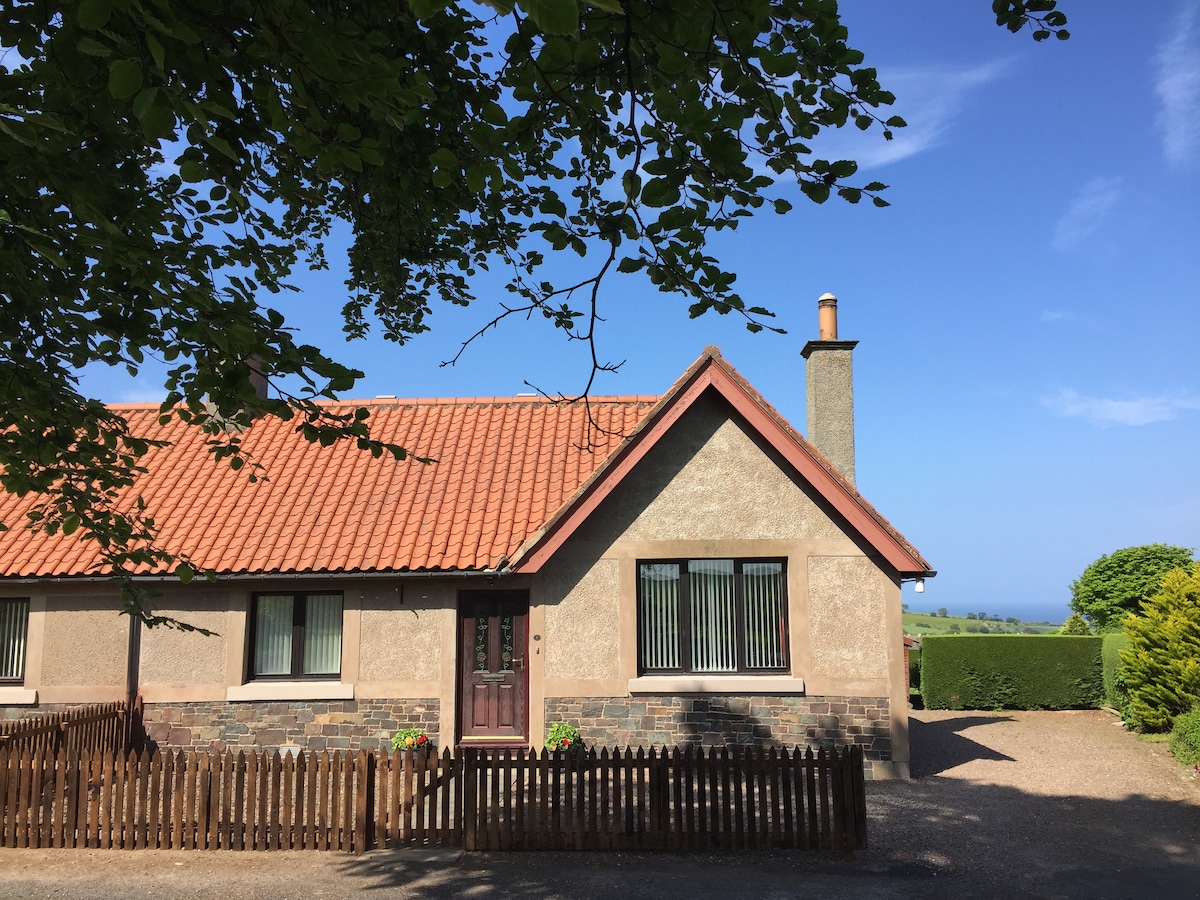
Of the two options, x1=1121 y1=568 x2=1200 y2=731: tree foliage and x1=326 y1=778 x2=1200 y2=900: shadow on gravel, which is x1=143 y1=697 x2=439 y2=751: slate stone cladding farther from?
x1=1121 y1=568 x2=1200 y2=731: tree foliage

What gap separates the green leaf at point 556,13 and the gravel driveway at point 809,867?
6.96m

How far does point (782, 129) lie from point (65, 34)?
335cm

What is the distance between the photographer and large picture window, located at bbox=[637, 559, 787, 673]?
1176cm

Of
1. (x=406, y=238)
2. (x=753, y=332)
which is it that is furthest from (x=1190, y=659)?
(x=406, y=238)

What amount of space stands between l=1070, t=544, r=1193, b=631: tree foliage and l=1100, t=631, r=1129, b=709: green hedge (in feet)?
16.4

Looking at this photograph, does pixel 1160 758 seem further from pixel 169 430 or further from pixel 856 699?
pixel 169 430

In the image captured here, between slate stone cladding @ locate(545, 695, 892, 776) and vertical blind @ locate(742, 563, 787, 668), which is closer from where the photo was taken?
slate stone cladding @ locate(545, 695, 892, 776)

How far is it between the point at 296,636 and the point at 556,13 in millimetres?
11874

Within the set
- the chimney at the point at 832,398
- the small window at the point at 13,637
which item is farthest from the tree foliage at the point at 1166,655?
the small window at the point at 13,637

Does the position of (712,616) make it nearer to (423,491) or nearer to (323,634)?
(423,491)

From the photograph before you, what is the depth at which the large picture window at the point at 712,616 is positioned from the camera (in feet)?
38.6

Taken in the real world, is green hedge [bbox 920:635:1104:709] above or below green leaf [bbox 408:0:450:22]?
below

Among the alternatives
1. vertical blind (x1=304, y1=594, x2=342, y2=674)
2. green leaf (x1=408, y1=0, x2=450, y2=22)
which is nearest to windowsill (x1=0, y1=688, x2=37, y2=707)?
vertical blind (x1=304, y1=594, x2=342, y2=674)

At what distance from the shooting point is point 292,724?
38.6ft
